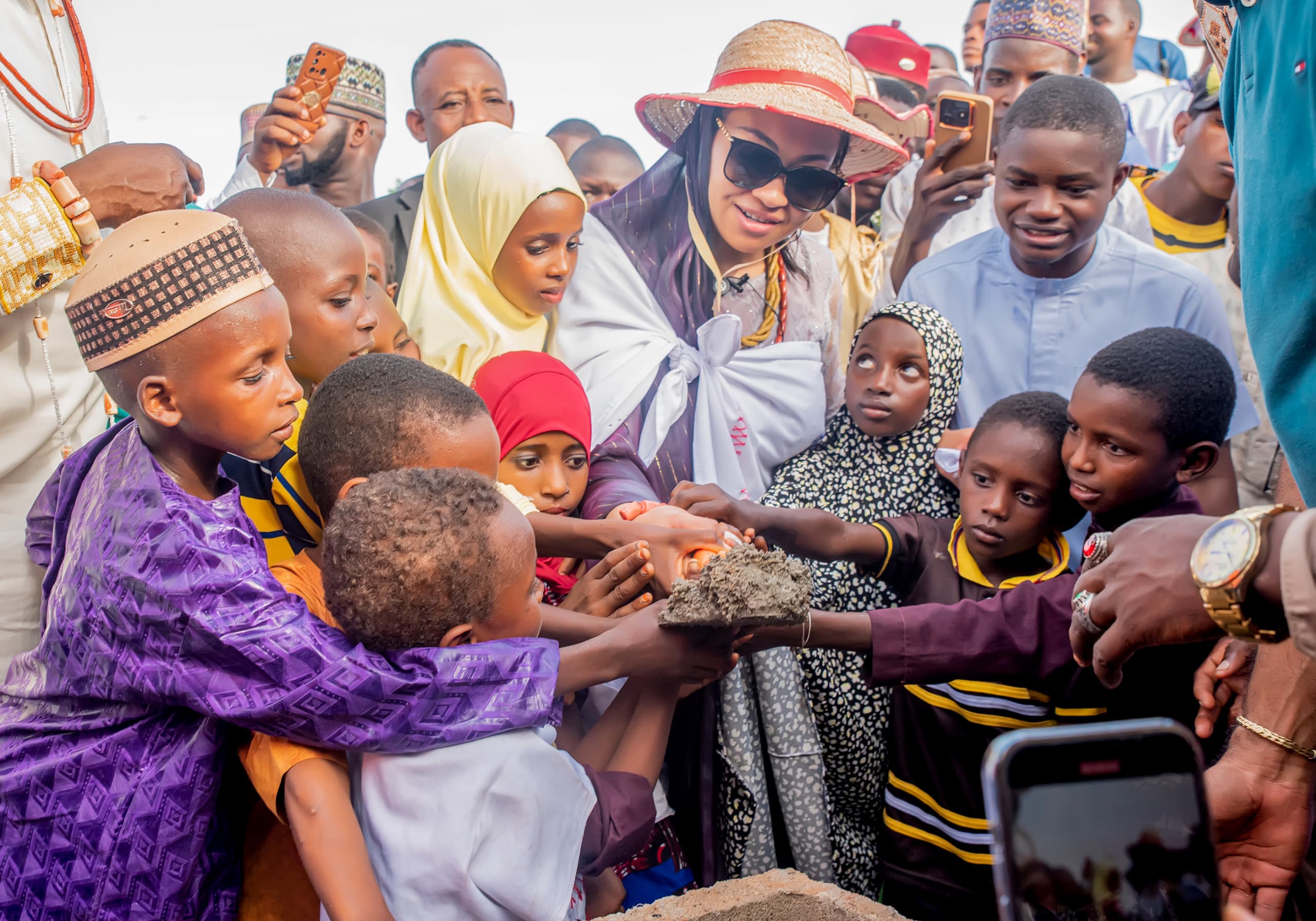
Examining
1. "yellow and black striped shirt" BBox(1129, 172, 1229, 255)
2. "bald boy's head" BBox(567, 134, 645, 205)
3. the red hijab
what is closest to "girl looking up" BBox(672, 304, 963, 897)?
the red hijab

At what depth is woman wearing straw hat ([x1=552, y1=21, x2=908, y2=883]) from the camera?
3100mm

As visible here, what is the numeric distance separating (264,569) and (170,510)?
0.17m

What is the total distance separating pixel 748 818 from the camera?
2.56 m

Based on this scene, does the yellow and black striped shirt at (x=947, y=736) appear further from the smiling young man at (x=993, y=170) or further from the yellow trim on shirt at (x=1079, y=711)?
the smiling young man at (x=993, y=170)

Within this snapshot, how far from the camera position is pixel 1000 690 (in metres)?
2.41

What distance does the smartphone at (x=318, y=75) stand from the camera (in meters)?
2.92

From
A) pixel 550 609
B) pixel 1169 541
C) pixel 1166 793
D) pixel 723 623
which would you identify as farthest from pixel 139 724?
pixel 1169 541

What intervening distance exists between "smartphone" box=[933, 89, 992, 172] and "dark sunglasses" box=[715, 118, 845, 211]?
692 millimetres

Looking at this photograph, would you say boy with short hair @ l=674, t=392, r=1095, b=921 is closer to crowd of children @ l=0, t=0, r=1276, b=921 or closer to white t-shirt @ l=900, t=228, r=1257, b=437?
crowd of children @ l=0, t=0, r=1276, b=921

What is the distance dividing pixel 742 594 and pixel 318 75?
2.10m

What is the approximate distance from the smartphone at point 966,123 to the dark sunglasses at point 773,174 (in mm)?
692

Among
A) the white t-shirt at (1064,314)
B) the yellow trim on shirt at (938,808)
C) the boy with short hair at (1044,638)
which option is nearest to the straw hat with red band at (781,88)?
the white t-shirt at (1064,314)

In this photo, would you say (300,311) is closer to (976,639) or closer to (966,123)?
(976,639)

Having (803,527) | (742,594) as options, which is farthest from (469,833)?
(803,527)
